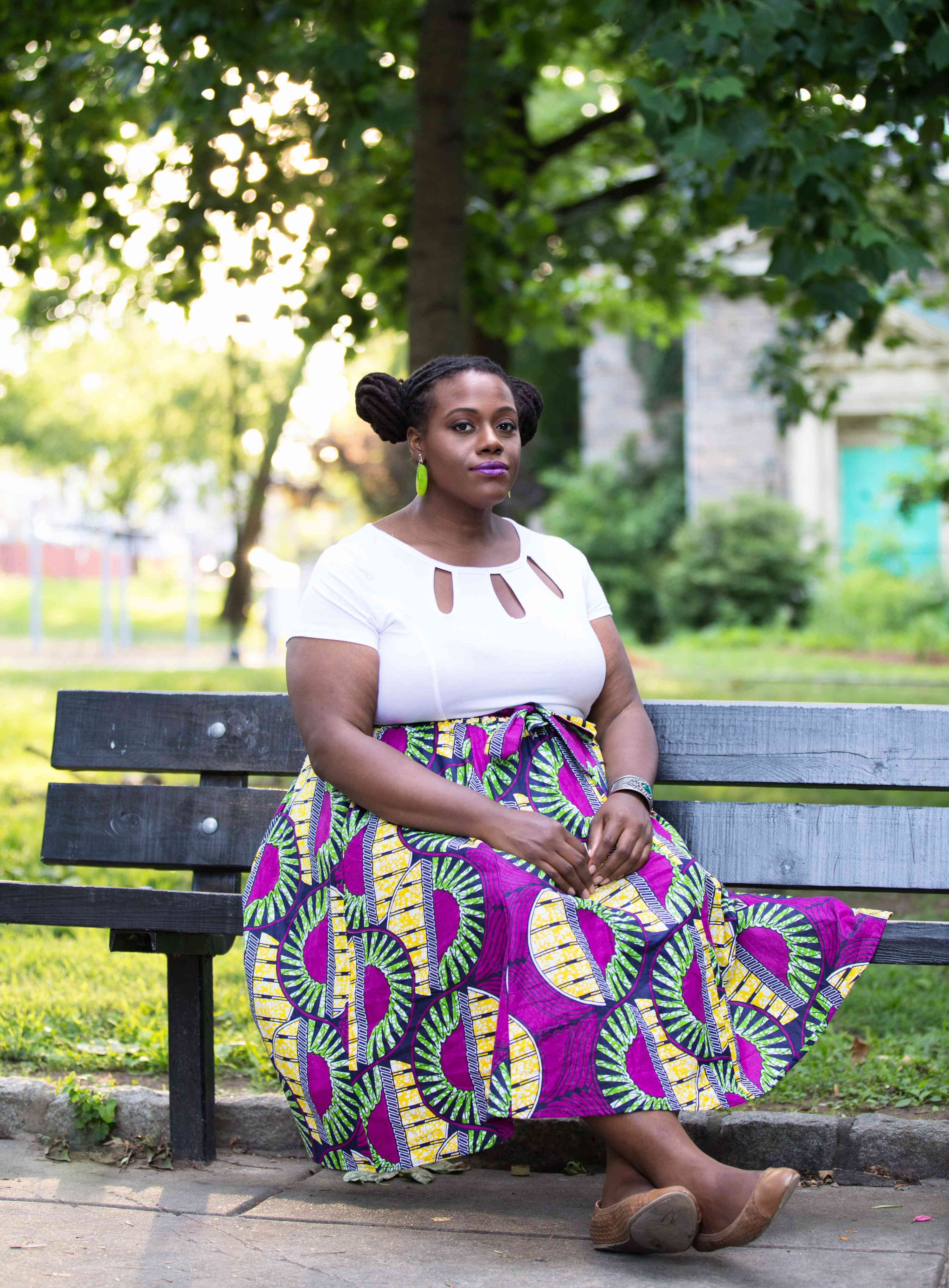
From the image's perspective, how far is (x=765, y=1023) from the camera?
105 inches

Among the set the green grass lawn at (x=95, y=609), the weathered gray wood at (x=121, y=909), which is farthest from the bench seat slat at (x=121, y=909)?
the green grass lawn at (x=95, y=609)

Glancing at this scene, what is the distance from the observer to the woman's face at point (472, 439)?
116 inches

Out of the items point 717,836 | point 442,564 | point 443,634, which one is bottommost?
point 717,836

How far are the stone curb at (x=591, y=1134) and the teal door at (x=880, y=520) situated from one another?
1706cm

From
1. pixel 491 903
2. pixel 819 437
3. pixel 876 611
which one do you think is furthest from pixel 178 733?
pixel 819 437

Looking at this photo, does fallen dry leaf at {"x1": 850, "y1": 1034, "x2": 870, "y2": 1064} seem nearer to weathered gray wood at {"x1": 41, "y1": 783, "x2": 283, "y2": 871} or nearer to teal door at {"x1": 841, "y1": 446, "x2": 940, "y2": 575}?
weathered gray wood at {"x1": 41, "y1": 783, "x2": 283, "y2": 871}

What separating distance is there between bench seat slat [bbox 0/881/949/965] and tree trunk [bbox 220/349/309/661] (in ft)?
54.5

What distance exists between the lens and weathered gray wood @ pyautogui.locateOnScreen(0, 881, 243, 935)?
9.87 ft

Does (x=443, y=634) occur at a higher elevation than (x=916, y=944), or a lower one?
higher

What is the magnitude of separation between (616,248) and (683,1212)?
8374mm

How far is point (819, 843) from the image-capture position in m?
3.01

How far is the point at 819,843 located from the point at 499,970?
2.83 ft

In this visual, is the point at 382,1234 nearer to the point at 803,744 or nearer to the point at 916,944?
the point at 916,944

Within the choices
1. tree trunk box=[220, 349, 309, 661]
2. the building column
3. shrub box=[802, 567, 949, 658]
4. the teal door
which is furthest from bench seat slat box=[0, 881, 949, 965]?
the building column
